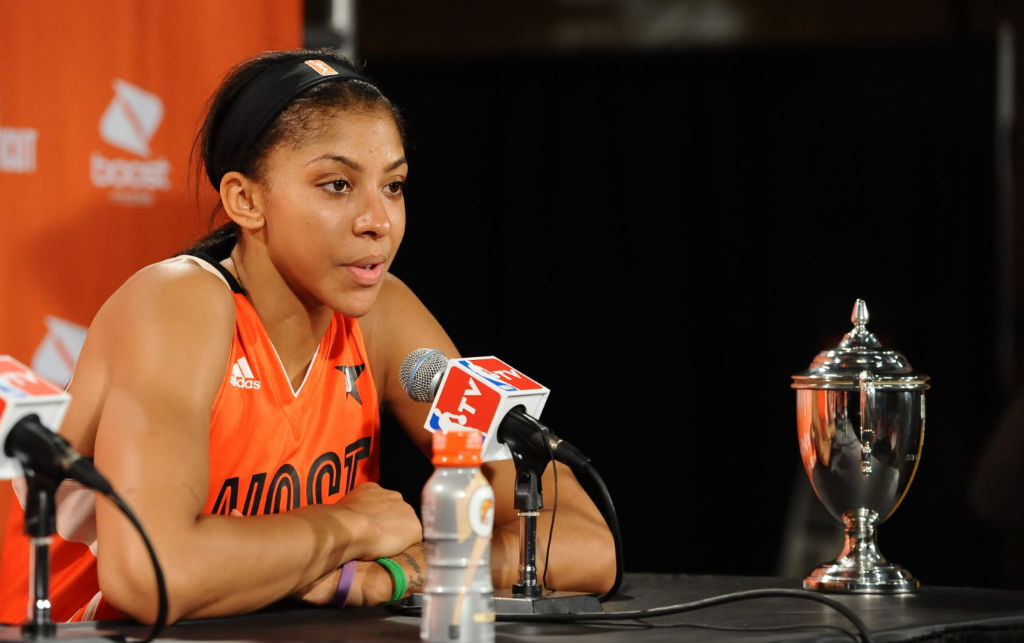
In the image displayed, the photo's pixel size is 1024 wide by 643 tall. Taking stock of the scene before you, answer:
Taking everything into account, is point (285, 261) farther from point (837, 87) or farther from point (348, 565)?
point (837, 87)

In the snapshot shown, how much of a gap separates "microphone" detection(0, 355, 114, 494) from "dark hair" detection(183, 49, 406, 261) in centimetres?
71

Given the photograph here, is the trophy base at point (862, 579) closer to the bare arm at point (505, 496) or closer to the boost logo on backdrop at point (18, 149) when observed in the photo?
the bare arm at point (505, 496)

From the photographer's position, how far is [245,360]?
193 centimetres

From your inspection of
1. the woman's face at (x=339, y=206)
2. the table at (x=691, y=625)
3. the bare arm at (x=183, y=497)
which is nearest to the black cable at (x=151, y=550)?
the table at (x=691, y=625)

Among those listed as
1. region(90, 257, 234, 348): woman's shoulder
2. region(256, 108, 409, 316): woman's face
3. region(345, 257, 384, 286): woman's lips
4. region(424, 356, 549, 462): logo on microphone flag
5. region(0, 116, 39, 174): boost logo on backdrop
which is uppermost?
region(0, 116, 39, 174): boost logo on backdrop

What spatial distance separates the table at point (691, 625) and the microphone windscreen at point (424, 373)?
0.91 ft

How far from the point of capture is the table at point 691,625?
1481mm

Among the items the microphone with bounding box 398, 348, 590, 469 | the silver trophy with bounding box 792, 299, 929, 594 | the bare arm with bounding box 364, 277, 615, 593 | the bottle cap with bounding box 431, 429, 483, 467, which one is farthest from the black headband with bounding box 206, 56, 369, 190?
the silver trophy with bounding box 792, 299, 929, 594

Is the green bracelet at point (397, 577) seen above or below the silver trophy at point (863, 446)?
below

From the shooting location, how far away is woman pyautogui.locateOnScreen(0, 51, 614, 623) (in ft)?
5.39

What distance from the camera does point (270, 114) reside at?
1958 mm

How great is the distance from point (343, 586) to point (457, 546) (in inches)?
15.6

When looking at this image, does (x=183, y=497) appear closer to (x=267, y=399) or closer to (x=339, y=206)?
(x=267, y=399)

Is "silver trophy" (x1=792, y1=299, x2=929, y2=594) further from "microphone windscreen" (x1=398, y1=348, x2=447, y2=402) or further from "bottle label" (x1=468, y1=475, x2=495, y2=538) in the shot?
"bottle label" (x1=468, y1=475, x2=495, y2=538)
